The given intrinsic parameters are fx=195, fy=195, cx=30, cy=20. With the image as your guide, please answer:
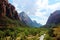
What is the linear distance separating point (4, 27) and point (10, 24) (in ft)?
46.2

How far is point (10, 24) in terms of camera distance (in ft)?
650

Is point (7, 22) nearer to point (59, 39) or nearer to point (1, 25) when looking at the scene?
point (1, 25)

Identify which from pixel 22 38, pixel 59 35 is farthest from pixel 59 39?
pixel 22 38

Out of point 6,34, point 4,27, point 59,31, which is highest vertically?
point 4,27

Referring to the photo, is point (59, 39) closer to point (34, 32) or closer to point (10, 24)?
point (34, 32)

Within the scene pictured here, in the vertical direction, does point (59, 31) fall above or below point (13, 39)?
below

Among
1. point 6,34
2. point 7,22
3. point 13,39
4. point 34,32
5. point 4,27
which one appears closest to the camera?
point 13,39

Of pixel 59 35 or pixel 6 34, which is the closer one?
pixel 59 35

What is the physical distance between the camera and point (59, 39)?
58.8 m

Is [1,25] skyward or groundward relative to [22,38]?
skyward

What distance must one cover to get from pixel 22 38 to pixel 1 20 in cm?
9048

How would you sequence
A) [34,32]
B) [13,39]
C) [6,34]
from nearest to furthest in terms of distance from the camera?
[13,39], [6,34], [34,32]

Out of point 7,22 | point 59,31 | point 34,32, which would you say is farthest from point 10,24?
point 59,31

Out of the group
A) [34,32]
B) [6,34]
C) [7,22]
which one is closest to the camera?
[6,34]
